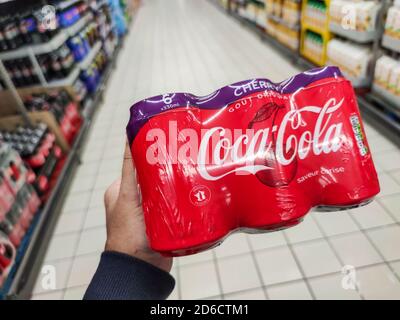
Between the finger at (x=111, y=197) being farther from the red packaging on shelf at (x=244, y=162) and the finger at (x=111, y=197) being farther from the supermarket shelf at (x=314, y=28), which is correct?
the supermarket shelf at (x=314, y=28)

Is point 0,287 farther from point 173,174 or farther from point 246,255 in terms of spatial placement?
point 173,174

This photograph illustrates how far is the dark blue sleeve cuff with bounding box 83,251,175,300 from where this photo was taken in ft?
2.78

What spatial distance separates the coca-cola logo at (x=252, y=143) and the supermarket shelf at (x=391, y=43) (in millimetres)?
2148

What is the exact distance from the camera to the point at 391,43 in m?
2.53

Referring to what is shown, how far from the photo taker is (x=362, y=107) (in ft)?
10.1

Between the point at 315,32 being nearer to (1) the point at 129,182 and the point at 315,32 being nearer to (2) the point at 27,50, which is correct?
(2) the point at 27,50

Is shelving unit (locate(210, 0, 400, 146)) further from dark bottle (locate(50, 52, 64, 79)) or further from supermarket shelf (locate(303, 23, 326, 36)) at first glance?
dark bottle (locate(50, 52, 64, 79))

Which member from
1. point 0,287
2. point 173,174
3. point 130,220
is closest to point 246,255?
point 130,220

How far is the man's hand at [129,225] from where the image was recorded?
94 centimetres

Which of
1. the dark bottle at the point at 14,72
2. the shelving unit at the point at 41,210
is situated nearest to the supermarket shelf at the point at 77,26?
the shelving unit at the point at 41,210

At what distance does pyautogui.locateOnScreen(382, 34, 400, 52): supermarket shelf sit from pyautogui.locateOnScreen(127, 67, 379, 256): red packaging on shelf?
208 centimetres

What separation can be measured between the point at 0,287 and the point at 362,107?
3443 mm

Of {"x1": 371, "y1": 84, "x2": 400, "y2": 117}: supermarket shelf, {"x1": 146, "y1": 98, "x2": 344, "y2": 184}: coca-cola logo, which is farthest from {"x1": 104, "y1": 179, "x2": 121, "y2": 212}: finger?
{"x1": 371, "y1": 84, "x2": 400, "y2": 117}: supermarket shelf

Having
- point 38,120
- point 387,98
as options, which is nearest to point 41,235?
point 38,120
